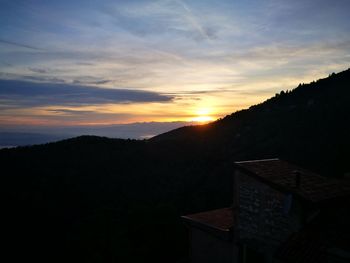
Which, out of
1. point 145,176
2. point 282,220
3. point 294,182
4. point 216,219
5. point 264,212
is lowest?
point 145,176

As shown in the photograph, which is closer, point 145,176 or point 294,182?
point 294,182

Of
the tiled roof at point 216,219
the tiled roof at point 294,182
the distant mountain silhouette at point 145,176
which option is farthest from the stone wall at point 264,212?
the distant mountain silhouette at point 145,176

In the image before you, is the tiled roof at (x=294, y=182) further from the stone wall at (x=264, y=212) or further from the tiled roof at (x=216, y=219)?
the tiled roof at (x=216, y=219)

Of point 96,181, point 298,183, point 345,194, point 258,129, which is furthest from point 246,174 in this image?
point 258,129

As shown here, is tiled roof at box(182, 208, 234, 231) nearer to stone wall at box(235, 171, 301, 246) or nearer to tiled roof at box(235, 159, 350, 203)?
stone wall at box(235, 171, 301, 246)

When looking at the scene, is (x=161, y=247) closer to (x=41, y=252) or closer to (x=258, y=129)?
(x=41, y=252)

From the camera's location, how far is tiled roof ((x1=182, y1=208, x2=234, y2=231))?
14233 mm

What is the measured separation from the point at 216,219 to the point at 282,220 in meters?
4.40

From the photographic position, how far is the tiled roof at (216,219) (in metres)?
14.2

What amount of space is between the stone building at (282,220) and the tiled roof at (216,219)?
54 millimetres

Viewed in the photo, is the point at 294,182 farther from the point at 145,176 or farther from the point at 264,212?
the point at 145,176

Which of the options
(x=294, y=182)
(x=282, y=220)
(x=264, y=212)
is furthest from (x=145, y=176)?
(x=282, y=220)

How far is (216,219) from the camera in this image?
1523 cm

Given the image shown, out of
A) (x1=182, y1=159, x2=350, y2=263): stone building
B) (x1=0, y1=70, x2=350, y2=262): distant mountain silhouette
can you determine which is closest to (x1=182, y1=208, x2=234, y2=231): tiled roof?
(x1=182, y1=159, x2=350, y2=263): stone building
